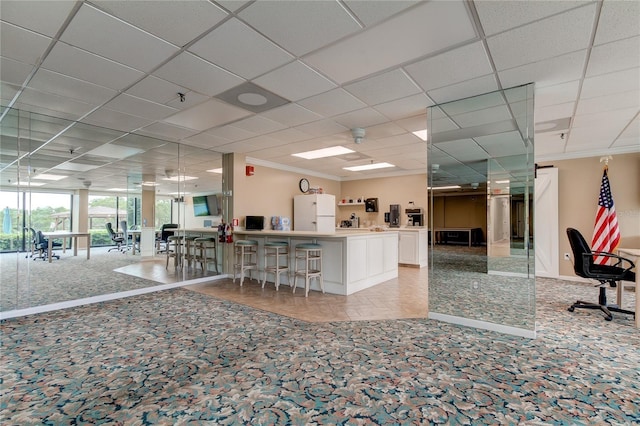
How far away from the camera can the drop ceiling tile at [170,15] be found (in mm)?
1934

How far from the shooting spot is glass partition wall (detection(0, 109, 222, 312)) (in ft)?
13.4

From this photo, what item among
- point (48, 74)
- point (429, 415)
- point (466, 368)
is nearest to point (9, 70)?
point (48, 74)

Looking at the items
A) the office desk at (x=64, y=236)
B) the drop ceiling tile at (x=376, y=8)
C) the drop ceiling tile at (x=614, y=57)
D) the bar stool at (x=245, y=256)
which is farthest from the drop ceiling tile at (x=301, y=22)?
the office desk at (x=64, y=236)

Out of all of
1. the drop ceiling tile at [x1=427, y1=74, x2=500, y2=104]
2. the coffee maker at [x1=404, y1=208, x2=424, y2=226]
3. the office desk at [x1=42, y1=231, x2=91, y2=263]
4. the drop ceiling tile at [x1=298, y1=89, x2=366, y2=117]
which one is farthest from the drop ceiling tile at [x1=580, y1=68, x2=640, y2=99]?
the office desk at [x1=42, y1=231, x2=91, y2=263]

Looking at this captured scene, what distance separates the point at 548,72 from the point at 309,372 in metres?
3.53

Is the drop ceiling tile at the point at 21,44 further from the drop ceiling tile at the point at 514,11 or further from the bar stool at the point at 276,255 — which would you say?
the bar stool at the point at 276,255

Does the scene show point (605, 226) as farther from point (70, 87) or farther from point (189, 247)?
point (70, 87)

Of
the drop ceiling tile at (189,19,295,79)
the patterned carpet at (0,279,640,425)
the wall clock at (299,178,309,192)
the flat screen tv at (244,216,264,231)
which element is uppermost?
the drop ceiling tile at (189,19,295,79)

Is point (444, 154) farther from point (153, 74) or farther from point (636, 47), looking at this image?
point (153, 74)

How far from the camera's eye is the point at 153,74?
288 centimetres

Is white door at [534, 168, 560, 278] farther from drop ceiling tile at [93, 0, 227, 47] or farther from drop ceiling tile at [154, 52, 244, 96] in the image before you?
drop ceiling tile at [93, 0, 227, 47]

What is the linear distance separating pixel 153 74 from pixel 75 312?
3322 mm

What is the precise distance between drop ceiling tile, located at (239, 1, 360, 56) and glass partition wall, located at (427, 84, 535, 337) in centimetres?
196

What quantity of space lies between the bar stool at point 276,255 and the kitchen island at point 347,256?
0.14 meters
